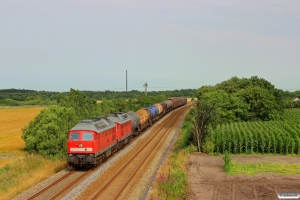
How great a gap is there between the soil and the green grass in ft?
3.19

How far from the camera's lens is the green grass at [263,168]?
2895cm

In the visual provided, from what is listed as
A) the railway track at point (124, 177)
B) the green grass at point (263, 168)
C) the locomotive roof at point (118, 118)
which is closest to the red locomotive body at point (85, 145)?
the railway track at point (124, 177)

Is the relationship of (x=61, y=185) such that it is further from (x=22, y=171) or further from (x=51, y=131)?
(x=51, y=131)

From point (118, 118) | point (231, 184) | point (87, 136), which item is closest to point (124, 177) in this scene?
point (87, 136)

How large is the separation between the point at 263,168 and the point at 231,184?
718 cm

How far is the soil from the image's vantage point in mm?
21728

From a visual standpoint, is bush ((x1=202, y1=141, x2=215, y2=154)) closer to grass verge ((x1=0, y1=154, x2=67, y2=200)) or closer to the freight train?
the freight train

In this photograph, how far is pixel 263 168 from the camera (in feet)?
100

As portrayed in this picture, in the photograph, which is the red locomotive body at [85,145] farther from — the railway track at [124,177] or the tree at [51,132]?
the tree at [51,132]

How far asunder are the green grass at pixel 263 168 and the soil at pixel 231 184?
0.97 m

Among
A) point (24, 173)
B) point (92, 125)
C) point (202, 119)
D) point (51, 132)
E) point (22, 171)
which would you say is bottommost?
point (22, 171)

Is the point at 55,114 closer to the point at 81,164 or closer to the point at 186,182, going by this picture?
the point at 81,164

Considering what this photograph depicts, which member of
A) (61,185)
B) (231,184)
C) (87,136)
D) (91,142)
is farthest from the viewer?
(87,136)

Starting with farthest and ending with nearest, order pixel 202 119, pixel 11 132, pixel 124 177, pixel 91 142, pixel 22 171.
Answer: pixel 11 132 → pixel 202 119 → pixel 22 171 → pixel 91 142 → pixel 124 177
